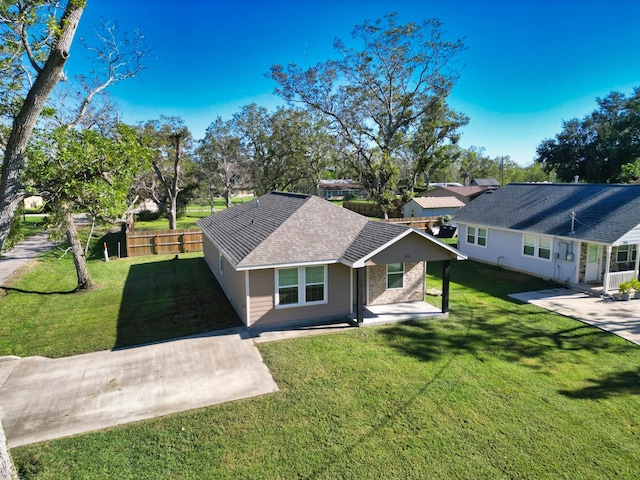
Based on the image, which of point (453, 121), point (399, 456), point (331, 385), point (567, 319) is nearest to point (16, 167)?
point (331, 385)

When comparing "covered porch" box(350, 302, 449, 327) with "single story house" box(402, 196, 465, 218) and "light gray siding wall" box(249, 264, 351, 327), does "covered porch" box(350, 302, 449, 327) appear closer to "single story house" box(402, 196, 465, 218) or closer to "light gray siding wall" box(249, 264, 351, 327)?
"light gray siding wall" box(249, 264, 351, 327)

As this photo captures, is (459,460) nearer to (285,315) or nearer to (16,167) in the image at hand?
(285,315)

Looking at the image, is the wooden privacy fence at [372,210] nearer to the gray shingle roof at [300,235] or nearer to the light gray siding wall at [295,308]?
the gray shingle roof at [300,235]

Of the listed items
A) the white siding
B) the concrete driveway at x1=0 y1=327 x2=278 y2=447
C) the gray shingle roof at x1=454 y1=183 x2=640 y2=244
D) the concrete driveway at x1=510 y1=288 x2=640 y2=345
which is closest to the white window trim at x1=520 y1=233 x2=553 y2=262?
the gray shingle roof at x1=454 y1=183 x2=640 y2=244

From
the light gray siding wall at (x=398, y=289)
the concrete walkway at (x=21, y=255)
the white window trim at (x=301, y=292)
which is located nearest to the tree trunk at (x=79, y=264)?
the concrete walkway at (x=21, y=255)

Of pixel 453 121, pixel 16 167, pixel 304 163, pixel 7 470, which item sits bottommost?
pixel 7 470
